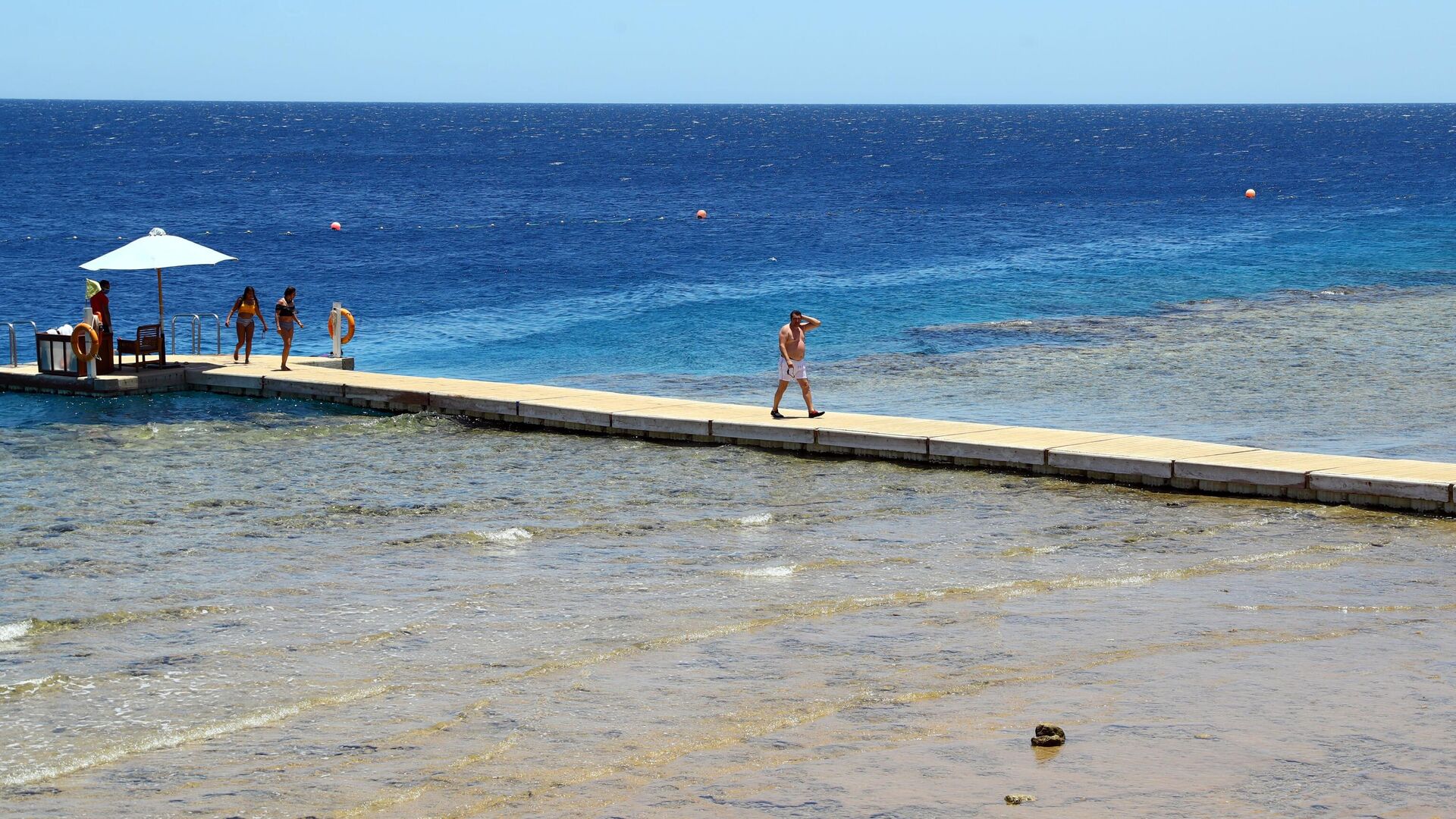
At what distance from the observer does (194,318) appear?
28.2m

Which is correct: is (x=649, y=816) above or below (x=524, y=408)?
below

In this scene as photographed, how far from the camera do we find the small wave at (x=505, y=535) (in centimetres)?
1566

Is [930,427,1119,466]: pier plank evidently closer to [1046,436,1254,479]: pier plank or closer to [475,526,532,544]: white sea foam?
[1046,436,1254,479]: pier plank

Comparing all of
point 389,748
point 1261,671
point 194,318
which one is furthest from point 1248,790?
point 194,318

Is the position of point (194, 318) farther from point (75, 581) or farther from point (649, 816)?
point (649, 816)

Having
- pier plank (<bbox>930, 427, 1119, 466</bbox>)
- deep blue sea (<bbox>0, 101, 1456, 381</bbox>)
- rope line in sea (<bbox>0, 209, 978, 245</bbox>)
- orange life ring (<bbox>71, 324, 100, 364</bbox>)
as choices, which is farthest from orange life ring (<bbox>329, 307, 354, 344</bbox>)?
rope line in sea (<bbox>0, 209, 978, 245</bbox>)

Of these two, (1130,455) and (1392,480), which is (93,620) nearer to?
(1130,455)

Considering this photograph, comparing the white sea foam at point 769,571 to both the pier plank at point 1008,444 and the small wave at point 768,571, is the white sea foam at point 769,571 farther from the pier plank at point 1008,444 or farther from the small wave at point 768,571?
the pier plank at point 1008,444

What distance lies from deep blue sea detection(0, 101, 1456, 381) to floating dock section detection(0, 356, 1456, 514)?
8992mm

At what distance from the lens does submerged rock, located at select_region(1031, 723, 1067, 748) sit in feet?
31.3

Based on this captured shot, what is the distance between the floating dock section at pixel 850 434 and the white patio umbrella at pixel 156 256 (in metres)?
1.85

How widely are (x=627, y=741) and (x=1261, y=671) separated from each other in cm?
444

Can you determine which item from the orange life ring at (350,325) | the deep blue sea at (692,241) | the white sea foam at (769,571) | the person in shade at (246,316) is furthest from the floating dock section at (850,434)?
the deep blue sea at (692,241)

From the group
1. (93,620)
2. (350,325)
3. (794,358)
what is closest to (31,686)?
(93,620)
